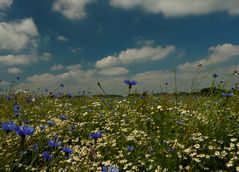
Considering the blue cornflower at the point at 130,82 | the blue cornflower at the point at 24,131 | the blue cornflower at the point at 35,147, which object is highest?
the blue cornflower at the point at 130,82

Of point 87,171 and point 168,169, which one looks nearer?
point 87,171

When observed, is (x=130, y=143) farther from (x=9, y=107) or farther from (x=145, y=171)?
(x=9, y=107)

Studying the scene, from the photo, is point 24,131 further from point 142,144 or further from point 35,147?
point 142,144

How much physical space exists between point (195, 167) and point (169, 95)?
320 centimetres

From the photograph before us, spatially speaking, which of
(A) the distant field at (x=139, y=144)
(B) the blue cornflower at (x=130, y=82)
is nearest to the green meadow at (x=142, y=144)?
(A) the distant field at (x=139, y=144)

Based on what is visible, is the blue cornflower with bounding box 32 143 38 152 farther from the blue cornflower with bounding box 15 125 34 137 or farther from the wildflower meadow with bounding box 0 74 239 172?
the blue cornflower with bounding box 15 125 34 137

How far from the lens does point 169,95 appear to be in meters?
7.26

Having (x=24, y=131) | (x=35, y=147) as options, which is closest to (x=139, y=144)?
(x=35, y=147)

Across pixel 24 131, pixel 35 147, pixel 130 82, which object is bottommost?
pixel 35 147

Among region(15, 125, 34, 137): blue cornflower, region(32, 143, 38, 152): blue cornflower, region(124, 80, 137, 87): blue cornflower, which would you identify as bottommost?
region(32, 143, 38, 152): blue cornflower

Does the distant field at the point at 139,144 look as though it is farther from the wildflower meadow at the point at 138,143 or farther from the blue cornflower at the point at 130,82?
the blue cornflower at the point at 130,82

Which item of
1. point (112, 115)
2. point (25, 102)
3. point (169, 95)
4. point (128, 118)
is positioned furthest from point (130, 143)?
point (25, 102)

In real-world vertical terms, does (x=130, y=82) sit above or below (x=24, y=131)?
above

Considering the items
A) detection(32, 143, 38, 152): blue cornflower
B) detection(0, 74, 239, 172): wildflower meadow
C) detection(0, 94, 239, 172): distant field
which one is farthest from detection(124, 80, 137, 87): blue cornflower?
detection(32, 143, 38, 152): blue cornflower
